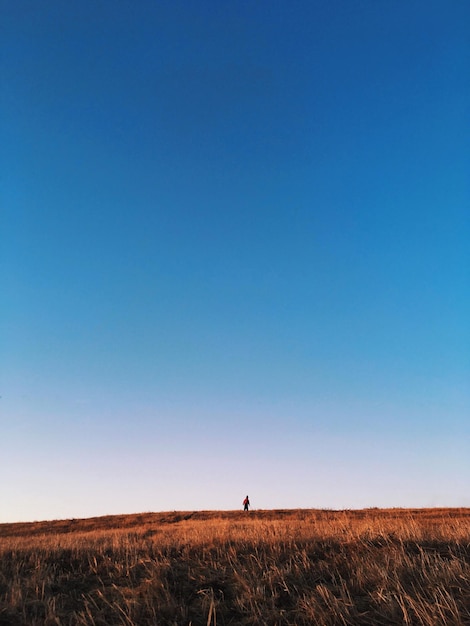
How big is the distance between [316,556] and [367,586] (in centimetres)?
226

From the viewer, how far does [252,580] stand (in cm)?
783

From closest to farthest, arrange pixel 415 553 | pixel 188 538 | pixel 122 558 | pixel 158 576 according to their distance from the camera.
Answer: pixel 158 576 < pixel 415 553 < pixel 122 558 < pixel 188 538

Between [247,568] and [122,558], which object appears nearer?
[247,568]

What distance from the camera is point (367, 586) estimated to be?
24.2ft

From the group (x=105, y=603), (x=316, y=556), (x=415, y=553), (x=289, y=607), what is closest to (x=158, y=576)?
(x=105, y=603)

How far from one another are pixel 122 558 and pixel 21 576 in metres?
1.95

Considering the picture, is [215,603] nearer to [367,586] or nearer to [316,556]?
[367,586]

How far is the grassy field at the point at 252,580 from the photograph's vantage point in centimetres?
653

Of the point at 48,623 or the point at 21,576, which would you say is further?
the point at 21,576

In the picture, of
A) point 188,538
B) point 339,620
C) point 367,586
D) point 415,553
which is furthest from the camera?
point 188,538

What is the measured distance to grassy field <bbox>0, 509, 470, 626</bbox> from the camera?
6.53 meters

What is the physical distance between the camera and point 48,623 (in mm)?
6816

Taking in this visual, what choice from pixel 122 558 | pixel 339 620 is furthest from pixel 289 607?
pixel 122 558

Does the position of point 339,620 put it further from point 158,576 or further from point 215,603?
point 158,576
